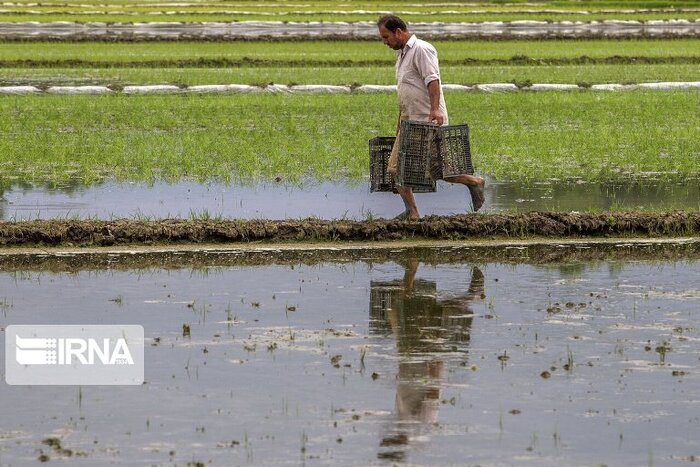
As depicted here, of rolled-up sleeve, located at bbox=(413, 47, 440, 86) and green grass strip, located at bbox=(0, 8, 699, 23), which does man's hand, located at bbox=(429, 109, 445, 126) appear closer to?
rolled-up sleeve, located at bbox=(413, 47, 440, 86)

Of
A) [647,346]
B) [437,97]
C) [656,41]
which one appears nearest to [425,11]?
[656,41]

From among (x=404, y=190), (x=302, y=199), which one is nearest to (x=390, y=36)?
(x=404, y=190)

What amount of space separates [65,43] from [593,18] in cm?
2416

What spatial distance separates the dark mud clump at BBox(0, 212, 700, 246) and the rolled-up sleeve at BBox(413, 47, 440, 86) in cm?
131

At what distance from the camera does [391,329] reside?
9.14m

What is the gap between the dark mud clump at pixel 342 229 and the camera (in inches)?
489

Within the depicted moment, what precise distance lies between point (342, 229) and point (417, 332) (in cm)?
379

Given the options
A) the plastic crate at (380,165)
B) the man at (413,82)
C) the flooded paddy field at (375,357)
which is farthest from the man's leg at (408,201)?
the flooded paddy field at (375,357)

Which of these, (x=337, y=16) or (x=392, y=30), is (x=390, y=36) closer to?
(x=392, y=30)

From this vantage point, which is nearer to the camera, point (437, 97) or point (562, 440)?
point (562, 440)

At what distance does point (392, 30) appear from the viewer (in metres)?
12.5

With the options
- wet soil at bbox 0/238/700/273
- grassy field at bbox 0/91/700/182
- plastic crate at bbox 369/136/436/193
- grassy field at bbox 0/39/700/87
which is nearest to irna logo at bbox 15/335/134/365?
wet soil at bbox 0/238/700/273

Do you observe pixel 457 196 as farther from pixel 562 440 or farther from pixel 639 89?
pixel 639 89

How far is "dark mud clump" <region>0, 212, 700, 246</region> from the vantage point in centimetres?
1243
